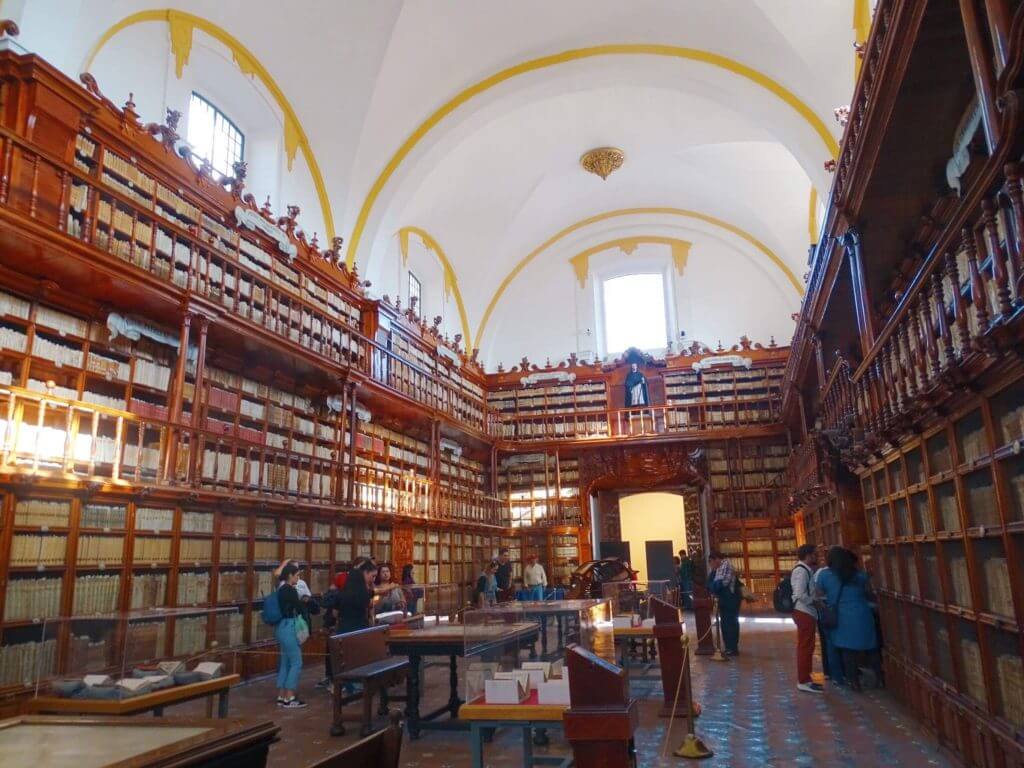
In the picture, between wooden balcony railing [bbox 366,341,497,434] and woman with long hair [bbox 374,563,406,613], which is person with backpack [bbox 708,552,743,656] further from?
wooden balcony railing [bbox 366,341,497,434]

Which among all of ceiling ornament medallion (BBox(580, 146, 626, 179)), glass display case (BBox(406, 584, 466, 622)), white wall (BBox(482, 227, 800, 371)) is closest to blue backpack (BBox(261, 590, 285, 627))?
glass display case (BBox(406, 584, 466, 622))

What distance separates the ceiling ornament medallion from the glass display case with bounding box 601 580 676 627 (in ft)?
37.7

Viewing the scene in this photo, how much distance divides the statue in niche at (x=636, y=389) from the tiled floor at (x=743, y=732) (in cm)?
1080

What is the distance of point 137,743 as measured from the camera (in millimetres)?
1604

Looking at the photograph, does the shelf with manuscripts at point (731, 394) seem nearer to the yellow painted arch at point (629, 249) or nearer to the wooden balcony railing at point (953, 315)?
the yellow painted arch at point (629, 249)

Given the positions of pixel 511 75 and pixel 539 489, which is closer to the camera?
pixel 511 75

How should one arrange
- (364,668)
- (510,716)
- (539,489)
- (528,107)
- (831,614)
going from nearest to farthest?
(510,716), (364,668), (831,614), (528,107), (539,489)

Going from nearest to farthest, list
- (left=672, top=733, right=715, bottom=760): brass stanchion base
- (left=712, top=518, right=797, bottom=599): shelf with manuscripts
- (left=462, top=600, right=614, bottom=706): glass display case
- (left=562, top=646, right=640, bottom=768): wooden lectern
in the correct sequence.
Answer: (left=562, top=646, right=640, bottom=768): wooden lectern < (left=462, top=600, right=614, bottom=706): glass display case < (left=672, top=733, right=715, bottom=760): brass stanchion base < (left=712, top=518, right=797, bottom=599): shelf with manuscripts

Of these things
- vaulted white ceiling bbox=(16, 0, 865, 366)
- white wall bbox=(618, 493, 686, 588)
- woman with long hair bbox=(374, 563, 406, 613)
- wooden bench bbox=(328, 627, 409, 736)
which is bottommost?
wooden bench bbox=(328, 627, 409, 736)

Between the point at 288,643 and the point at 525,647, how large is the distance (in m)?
2.86

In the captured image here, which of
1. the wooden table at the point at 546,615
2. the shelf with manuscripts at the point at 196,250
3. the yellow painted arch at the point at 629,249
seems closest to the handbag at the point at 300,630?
the wooden table at the point at 546,615

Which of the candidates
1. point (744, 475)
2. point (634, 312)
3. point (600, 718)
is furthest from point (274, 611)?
point (634, 312)

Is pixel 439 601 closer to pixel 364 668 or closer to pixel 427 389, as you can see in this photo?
pixel 364 668

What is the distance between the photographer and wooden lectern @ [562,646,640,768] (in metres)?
2.19
